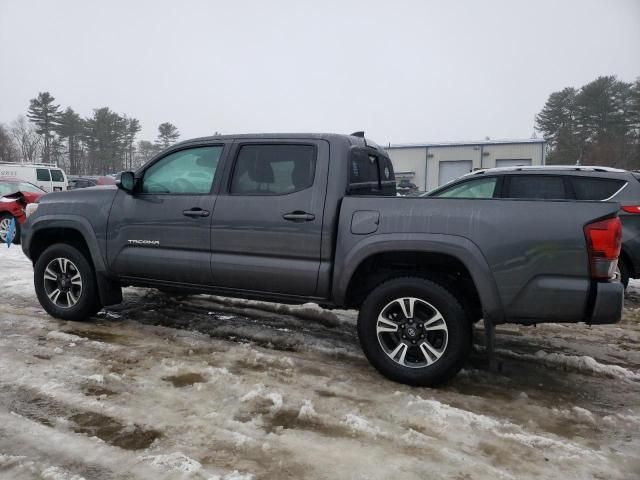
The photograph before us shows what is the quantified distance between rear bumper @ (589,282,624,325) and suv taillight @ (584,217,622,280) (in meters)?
0.09

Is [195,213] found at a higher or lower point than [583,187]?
lower

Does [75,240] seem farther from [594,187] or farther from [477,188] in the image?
[594,187]

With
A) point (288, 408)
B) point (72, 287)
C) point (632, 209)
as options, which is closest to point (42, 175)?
point (72, 287)

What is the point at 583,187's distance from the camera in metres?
5.93

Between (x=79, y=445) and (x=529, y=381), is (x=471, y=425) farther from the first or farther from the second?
(x=79, y=445)

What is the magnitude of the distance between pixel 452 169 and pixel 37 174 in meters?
24.0

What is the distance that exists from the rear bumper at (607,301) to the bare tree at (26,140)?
7421 centimetres

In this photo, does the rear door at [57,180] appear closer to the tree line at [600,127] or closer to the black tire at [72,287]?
the black tire at [72,287]

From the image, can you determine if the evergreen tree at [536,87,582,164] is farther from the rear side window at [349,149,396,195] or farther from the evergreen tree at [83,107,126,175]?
the evergreen tree at [83,107,126,175]

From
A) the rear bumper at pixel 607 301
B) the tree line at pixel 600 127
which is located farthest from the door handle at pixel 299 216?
the tree line at pixel 600 127

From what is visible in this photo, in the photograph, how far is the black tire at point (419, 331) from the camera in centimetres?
327

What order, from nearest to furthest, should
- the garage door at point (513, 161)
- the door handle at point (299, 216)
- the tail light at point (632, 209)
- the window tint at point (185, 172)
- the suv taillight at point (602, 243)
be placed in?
the suv taillight at point (602, 243) → the door handle at point (299, 216) → the window tint at point (185, 172) → the tail light at point (632, 209) → the garage door at point (513, 161)

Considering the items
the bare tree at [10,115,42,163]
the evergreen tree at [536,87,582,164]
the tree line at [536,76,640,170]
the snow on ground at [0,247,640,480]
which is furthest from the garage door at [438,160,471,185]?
the bare tree at [10,115,42,163]

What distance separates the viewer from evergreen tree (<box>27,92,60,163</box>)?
2362 inches
